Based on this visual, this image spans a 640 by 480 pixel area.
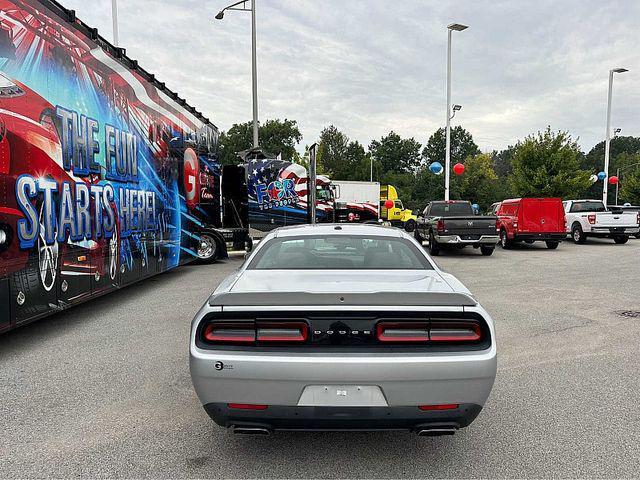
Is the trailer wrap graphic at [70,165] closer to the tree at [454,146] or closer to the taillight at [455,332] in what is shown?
the taillight at [455,332]

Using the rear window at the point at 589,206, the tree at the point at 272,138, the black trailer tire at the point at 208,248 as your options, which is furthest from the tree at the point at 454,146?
the black trailer tire at the point at 208,248

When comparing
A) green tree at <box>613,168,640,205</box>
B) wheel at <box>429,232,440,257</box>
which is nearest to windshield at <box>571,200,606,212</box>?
wheel at <box>429,232,440,257</box>

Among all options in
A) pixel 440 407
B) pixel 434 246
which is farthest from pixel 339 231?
pixel 434 246

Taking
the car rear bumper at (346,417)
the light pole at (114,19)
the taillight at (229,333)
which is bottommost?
the car rear bumper at (346,417)

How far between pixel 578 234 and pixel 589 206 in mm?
1295

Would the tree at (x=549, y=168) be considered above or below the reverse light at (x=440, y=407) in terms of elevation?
above

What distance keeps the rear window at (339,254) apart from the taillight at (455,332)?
3.87 ft

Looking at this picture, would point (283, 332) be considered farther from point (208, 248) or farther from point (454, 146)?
point (454, 146)

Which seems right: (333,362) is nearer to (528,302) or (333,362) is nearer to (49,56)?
(49,56)

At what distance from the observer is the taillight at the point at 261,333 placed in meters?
2.71

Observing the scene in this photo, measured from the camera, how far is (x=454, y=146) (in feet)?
383

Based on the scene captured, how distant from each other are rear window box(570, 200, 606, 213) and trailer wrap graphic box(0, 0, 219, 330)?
59.8 feet

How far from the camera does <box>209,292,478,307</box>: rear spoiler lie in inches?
107

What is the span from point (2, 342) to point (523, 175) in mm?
31417
